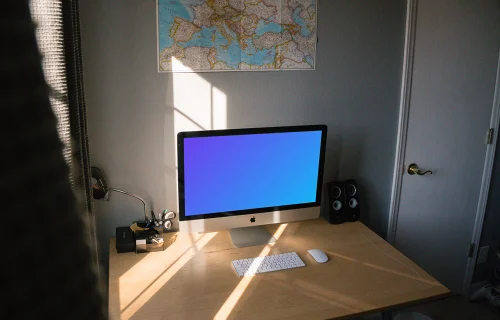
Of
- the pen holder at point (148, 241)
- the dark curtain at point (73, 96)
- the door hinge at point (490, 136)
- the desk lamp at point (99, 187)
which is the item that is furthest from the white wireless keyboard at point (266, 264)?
the door hinge at point (490, 136)

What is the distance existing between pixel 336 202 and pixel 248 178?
593 millimetres

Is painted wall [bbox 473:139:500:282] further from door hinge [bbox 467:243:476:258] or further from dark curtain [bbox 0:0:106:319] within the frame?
dark curtain [bbox 0:0:106:319]

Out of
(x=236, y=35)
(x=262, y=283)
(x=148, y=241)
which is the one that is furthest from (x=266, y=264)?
(x=236, y=35)

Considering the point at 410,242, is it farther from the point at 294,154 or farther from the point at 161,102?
the point at 161,102

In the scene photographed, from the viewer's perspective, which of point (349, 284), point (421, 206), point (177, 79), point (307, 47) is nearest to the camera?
point (349, 284)

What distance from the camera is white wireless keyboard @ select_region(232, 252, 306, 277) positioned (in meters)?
1.82

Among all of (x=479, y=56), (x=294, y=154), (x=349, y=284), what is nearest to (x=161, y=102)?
(x=294, y=154)

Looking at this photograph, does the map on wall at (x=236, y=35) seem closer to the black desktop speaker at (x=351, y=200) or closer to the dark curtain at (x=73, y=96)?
the black desktop speaker at (x=351, y=200)

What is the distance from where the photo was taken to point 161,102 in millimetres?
2025

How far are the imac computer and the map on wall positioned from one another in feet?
1.28

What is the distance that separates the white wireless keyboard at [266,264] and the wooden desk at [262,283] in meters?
0.03

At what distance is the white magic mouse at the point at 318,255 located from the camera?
1915 millimetres

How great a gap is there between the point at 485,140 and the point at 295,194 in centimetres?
148

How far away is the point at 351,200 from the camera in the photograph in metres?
2.37
